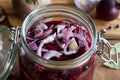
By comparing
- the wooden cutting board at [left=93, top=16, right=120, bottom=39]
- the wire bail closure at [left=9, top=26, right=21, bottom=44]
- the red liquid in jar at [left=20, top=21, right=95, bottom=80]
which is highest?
the wooden cutting board at [left=93, top=16, right=120, bottom=39]

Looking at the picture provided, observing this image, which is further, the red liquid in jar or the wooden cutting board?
the wooden cutting board

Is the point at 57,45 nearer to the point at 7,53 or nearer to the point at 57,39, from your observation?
the point at 57,39

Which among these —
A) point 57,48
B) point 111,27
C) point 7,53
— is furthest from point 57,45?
point 111,27

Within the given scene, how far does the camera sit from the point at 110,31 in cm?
104

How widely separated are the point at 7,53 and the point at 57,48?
0.44 ft

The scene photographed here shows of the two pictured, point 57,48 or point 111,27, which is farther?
point 111,27

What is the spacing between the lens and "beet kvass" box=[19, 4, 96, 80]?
739mm

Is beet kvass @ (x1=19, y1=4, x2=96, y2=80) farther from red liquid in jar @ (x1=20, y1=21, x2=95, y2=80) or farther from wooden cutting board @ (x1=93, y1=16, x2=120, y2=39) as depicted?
wooden cutting board @ (x1=93, y1=16, x2=120, y2=39)

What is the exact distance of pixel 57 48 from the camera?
0.77m

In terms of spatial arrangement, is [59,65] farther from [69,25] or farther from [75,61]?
[69,25]

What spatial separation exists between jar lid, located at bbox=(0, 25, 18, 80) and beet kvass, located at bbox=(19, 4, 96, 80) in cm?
3

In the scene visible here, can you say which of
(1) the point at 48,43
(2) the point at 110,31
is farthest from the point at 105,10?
(1) the point at 48,43

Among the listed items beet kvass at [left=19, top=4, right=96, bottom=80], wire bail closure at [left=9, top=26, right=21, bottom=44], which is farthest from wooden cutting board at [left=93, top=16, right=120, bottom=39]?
wire bail closure at [left=9, top=26, right=21, bottom=44]

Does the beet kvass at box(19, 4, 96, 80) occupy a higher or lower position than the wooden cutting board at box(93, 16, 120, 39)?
lower
